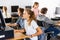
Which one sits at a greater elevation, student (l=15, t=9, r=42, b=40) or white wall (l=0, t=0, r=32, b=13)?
white wall (l=0, t=0, r=32, b=13)

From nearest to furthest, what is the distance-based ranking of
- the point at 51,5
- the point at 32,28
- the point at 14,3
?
1. the point at 32,28
2. the point at 51,5
3. the point at 14,3

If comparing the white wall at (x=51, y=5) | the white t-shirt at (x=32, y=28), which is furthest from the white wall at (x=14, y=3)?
the white t-shirt at (x=32, y=28)

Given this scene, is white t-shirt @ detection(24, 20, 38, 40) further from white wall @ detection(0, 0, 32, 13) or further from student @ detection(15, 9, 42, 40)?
white wall @ detection(0, 0, 32, 13)

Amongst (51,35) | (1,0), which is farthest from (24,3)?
(51,35)

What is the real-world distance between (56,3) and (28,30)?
14.5 feet

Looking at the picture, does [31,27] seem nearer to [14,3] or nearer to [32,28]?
[32,28]

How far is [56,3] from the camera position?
7547mm

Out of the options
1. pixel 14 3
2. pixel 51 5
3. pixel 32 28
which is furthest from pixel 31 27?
pixel 14 3

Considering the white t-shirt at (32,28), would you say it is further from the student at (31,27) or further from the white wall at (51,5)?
the white wall at (51,5)

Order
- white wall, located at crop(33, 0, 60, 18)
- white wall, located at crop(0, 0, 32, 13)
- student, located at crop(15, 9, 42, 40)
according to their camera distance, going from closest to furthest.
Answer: student, located at crop(15, 9, 42, 40) → white wall, located at crop(33, 0, 60, 18) → white wall, located at crop(0, 0, 32, 13)

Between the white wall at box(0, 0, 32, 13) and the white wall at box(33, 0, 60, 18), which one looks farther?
the white wall at box(0, 0, 32, 13)

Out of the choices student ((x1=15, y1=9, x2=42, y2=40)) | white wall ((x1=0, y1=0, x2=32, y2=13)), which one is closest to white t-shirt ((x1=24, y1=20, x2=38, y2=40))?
student ((x1=15, y1=9, x2=42, y2=40))

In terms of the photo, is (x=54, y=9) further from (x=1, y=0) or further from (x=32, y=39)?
(x=32, y=39)

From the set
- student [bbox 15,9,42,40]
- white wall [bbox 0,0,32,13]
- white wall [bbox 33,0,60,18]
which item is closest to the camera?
student [bbox 15,9,42,40]
